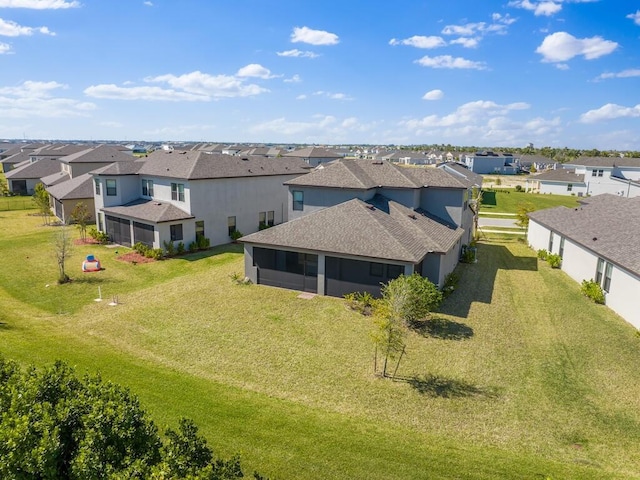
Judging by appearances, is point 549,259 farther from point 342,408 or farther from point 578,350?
point 342,408

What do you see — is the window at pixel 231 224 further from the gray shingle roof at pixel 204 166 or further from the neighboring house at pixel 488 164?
the neighboring house at pixel 488 164

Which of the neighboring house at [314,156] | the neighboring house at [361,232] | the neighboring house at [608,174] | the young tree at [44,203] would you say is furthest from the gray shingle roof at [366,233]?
the neighboring house at [314,156]

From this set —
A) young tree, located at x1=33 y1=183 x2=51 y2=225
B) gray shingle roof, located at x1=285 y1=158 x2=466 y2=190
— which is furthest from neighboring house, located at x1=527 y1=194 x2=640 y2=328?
young tree, located at x1=33 y1=183 x2=51 y2=225

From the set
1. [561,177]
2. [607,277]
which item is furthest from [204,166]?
[561,177]

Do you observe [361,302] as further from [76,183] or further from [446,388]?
[76,183]

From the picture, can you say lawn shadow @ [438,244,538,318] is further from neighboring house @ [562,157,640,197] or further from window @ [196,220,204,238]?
neighboring house @ [562,157,640,197]

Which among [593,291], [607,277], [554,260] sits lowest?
[593,291]
